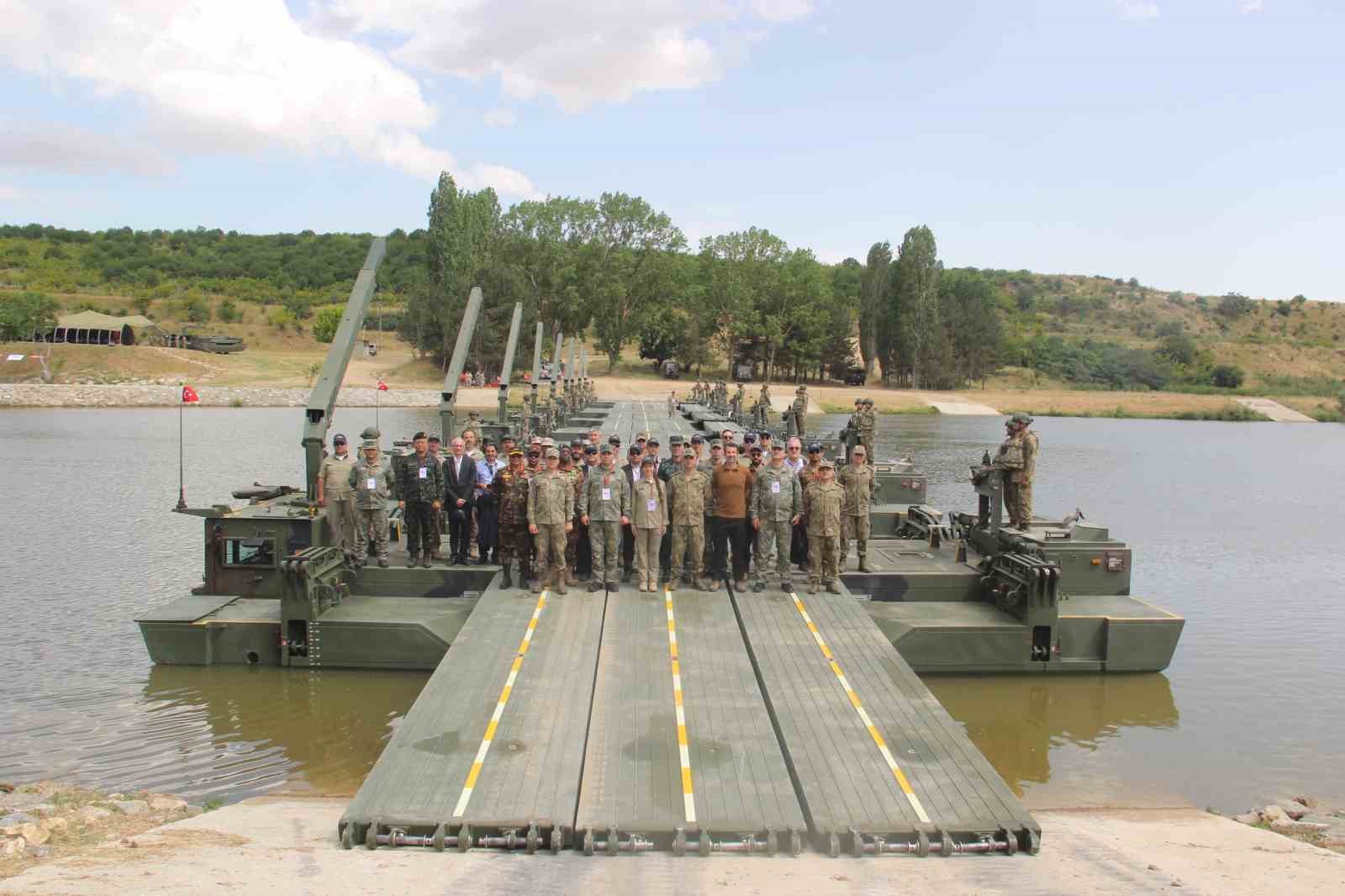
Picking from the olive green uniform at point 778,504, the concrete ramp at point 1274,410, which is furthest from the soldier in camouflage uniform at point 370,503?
the concrete ramp at point 1274,410

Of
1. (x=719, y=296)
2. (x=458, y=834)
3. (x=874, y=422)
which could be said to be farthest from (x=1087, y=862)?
(x=719, y=296)

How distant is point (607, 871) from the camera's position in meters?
5.97

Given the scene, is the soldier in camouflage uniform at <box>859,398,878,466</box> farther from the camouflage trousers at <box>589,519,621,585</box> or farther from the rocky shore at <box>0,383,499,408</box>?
the rocky shore at <box>0,383,499,408</box>

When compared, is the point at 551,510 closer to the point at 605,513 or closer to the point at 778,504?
the point at 605,513

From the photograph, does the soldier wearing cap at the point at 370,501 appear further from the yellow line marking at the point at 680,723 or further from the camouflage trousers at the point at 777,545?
the camouflage trousers at the point at 777,545

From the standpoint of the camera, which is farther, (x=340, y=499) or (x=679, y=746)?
(x=340, y=499)

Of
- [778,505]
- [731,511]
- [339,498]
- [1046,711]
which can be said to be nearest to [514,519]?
[339,498]

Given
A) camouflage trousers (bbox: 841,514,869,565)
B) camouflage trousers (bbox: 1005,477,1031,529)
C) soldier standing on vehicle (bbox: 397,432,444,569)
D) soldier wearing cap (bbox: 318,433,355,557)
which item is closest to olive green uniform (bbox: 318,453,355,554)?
soldier wearing cap (bbox: 318,433,355,557)

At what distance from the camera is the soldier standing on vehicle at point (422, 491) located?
10.9m

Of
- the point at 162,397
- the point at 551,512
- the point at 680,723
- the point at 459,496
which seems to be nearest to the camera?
the point at 680,723

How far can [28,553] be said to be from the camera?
17.4 metres

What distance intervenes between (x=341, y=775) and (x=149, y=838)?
2.47m

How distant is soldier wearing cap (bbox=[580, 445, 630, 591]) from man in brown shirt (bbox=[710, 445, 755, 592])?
904 millimetres

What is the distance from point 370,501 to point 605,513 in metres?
2.64
